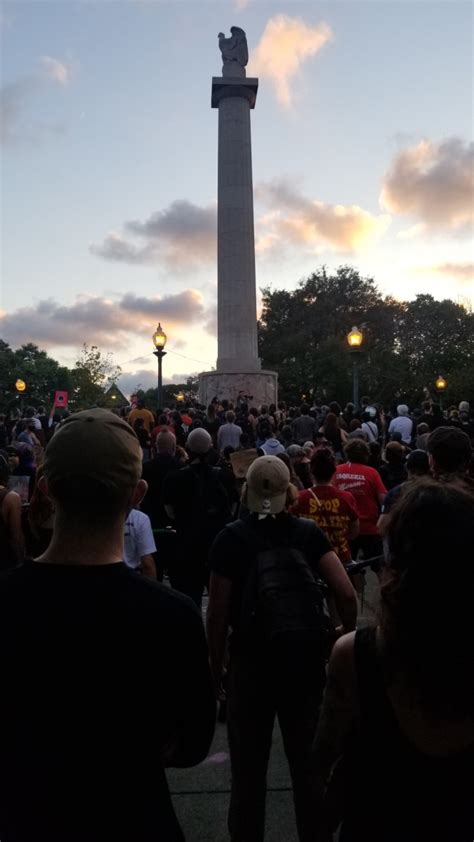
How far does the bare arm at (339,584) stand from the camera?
3.20 metres

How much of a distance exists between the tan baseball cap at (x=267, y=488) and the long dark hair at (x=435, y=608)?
162cm

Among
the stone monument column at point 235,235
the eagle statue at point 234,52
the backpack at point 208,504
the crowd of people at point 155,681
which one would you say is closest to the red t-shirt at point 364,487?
the backpack at point 208,504

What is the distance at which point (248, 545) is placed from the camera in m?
3.08

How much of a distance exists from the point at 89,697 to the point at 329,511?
149 inches

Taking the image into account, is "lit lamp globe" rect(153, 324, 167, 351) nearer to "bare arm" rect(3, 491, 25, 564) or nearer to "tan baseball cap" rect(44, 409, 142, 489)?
"bare arm" rect(3, 491, 25, 564)

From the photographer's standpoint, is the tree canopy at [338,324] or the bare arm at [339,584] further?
the tree canopy at [338,324]

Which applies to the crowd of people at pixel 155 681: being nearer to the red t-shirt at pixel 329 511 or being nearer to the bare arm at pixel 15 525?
the bare arm at pixel 15 525

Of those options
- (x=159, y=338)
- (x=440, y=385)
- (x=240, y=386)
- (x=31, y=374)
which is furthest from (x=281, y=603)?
(x=31, y=374)

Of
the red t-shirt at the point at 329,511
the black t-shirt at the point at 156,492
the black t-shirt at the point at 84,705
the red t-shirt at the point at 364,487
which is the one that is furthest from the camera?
the black t-shirt at the point at 156,492

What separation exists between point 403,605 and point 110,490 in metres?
0.77

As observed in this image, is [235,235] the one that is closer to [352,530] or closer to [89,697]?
[352,530]

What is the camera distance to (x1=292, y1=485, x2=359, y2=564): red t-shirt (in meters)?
5.06

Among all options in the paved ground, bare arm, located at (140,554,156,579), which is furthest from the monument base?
the paved ground

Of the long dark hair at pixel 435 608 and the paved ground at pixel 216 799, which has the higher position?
the long dark hair at pixel 435 608
